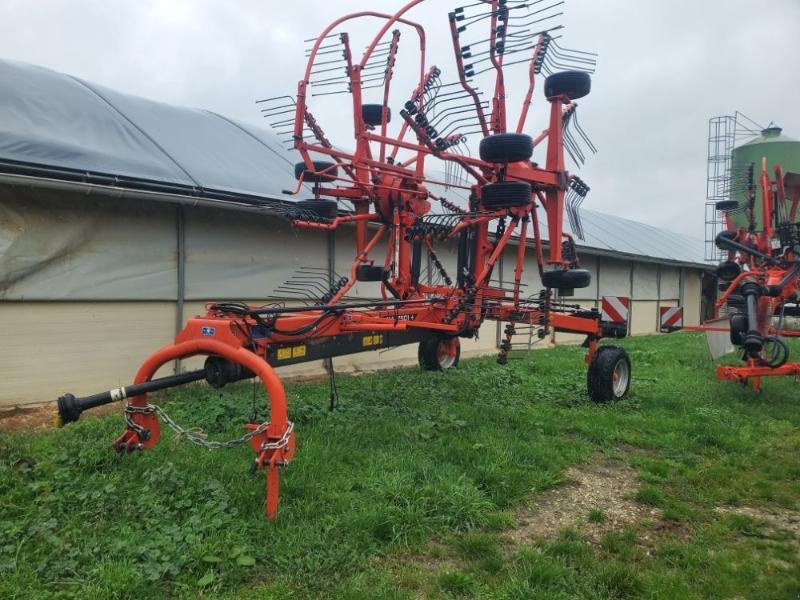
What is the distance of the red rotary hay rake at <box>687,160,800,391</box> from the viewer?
715 centimetres

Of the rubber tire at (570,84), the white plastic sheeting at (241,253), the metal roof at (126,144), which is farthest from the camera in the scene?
the white plastic sheeting at (241,253)

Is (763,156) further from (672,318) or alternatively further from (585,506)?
(585,506)

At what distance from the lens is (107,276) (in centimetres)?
685

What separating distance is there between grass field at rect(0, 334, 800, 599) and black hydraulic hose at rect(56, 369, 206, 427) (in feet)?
1.62

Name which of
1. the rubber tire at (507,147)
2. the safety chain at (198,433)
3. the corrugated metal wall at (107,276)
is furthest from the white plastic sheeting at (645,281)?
the safety chain at (198,433)

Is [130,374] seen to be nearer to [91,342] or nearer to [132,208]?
[91,342]

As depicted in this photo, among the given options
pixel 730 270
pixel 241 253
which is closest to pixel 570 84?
pixel 730 270

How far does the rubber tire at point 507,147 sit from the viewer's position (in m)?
5.91

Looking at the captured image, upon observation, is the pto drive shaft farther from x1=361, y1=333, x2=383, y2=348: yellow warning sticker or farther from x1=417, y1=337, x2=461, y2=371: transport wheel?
x1=417, y1=337, x2=461, y2=371: transport wheel

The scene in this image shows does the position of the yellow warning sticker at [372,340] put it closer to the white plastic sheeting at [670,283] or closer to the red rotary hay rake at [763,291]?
the red rotary hay rake at [763,291]

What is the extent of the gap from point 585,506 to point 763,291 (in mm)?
4780

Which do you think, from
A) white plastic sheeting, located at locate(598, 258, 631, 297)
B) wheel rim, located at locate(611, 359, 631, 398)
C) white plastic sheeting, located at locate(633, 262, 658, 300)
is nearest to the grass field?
wheel rim, located at locate(611, 359, 631, 398)

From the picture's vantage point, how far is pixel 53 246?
20.9ft

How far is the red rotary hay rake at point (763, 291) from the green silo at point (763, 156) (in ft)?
9.37
